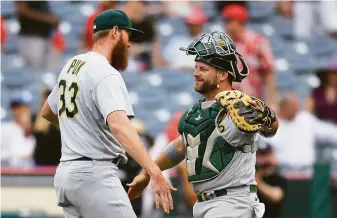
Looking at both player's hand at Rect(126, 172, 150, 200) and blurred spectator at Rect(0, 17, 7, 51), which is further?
blurred spectator at Rect(0, 17, 7, 51)

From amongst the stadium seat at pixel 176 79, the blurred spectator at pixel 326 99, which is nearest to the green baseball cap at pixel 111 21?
the blurred spectator at pixel 326 99

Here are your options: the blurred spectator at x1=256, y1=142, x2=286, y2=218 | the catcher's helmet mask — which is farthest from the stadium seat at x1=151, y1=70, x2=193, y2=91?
the catcher's helmet mask

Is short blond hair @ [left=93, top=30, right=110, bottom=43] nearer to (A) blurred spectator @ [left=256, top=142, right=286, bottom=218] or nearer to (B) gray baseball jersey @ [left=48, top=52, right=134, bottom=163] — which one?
(B) gray baseball jersey @ [left=48, top=52, right=134, bottom=163]

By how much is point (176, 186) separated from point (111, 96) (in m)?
4.09

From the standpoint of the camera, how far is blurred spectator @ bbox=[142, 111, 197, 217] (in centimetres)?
861

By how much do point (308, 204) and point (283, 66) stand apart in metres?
3.15

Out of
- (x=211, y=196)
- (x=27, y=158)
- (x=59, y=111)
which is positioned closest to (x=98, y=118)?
(x=59, y=111)

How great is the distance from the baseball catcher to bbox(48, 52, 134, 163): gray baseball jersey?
1.50ft

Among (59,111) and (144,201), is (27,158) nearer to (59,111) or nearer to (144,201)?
(144,201)

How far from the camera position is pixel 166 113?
36.2ft

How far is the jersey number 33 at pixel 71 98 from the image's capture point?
504 centimetres

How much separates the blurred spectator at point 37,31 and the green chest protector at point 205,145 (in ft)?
20.8

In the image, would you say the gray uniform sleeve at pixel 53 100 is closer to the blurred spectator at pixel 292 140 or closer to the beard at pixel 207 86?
the beard at pixel 207 86

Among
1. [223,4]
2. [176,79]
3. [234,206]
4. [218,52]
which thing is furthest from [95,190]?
[223,4]
